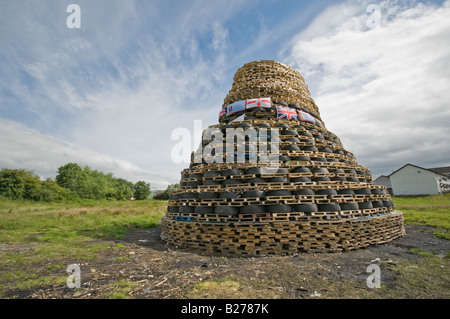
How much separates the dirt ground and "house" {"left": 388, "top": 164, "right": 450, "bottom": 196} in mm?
44751

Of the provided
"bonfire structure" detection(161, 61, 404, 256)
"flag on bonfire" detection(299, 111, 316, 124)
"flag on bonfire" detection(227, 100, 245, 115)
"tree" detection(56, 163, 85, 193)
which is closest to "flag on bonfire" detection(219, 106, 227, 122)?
"flag on bonfire" detection(227, 100, 245, 115)

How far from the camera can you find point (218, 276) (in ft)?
16.3

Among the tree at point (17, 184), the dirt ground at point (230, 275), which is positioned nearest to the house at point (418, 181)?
the dirt ground at point (230, 275)

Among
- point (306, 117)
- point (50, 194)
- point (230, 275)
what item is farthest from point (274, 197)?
point (50, 194)

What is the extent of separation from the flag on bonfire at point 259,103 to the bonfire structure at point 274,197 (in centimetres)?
59

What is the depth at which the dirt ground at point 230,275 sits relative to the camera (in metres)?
4.14

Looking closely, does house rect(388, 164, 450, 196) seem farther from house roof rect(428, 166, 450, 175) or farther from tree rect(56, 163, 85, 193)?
tree rect(56, 163, 85, 193)

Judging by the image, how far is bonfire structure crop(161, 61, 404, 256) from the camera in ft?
22.4

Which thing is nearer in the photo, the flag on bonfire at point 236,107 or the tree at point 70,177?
the flag on bonfire at point 236,107

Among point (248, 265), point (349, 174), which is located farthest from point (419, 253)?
point (248, 265)

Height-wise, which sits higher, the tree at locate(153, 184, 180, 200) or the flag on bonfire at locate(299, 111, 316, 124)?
the flag on bonfire at locate(299, 111, 316, 124)

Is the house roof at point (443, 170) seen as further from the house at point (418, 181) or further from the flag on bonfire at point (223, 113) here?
the flag on bonfire at point (223, 113)
